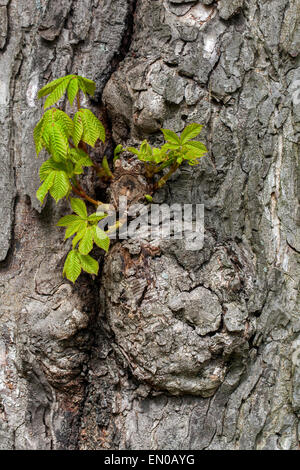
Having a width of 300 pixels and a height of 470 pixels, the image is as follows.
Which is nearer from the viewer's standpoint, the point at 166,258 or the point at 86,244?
the point at 86,244

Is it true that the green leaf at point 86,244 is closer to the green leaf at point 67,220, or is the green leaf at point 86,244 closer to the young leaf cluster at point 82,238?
the young leaf cluster at point 82,238

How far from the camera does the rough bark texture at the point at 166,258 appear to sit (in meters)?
1.59

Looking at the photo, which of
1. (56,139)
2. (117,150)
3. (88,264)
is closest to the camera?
(56,139)

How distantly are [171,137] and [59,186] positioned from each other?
1.45ft

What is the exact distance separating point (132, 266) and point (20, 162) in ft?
2.10

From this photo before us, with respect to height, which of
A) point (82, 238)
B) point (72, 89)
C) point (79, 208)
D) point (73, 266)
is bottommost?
point (73, 266)

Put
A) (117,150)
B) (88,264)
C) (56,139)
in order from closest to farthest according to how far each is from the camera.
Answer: (56,139), (88,264), (117,150)

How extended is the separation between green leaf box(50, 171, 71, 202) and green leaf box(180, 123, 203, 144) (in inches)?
17.9

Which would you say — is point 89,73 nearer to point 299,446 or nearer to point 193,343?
point 193,343

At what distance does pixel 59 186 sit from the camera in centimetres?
151

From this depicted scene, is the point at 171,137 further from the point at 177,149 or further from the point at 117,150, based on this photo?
the point at 117,150

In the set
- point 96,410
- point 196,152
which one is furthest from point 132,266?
point 96,410

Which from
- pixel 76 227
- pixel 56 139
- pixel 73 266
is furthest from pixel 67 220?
pixel 56 139

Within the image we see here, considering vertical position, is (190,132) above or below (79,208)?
above
